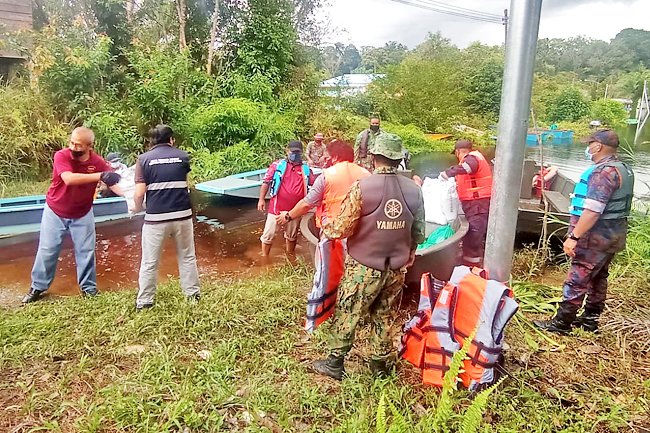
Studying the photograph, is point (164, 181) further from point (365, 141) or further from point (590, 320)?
point (365, 141)

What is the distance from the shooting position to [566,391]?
2963mm

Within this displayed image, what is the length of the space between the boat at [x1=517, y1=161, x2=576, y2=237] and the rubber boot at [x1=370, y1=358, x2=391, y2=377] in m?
2.65

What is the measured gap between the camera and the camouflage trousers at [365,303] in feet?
9.19

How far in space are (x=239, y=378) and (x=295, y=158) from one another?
340cm

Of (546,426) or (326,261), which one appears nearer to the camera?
(546,426)

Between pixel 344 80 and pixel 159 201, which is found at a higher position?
pixel 344 80

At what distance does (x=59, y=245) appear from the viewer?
4379mm

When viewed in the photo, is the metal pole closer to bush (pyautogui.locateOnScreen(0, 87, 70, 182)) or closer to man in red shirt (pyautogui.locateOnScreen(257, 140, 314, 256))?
man in red shirt (pyautogui.locateOnScreen(257, 140, 314, 256))

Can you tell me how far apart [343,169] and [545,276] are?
2.84 metres

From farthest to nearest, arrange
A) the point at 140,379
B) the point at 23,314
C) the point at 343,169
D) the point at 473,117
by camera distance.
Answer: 1. the point at 473,117
2. the point at 343,169
3. the point at 23,314
4. the point at 140,379

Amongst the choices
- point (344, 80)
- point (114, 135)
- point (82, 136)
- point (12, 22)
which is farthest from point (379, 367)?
point (344, 80)

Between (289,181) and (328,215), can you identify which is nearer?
(328,215)

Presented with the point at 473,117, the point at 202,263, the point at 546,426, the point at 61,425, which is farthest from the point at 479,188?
the point at 473,117

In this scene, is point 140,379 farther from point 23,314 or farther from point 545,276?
point 545,276
